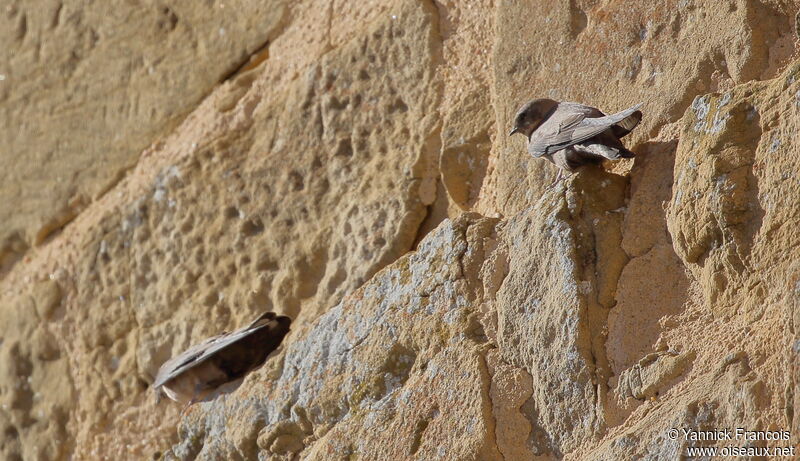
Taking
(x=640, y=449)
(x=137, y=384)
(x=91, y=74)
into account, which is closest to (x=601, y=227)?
(x=640, y=449)

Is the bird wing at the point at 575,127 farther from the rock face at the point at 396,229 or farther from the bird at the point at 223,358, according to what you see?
the bird at the point at 223,358

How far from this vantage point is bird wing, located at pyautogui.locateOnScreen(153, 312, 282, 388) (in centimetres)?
381

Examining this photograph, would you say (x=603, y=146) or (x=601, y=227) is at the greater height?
(x=603, y=146)

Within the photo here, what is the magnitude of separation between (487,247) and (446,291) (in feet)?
0.53

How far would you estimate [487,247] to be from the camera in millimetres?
3197

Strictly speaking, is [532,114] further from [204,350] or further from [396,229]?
[204,350]

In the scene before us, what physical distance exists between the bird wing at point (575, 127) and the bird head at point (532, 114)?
45 mm

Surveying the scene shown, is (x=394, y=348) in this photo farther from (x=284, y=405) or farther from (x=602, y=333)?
(x=602, y=333)

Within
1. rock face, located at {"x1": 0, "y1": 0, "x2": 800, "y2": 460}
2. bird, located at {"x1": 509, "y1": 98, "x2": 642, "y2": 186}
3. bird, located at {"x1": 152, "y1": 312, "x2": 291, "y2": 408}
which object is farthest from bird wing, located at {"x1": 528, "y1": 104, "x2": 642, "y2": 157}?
bird, located at {"x1": 152, "y1": 312, "x2": 291, "y2": 408}

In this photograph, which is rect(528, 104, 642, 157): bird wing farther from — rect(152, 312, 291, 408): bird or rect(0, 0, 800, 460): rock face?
rect(152, 312, 291, 408): bird

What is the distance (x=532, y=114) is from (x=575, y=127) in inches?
10.1

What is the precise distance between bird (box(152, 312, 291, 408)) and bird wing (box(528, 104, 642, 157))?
1.11 meters

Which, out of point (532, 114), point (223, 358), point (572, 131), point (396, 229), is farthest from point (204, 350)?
point (572, 131)

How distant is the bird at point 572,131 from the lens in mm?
2889
